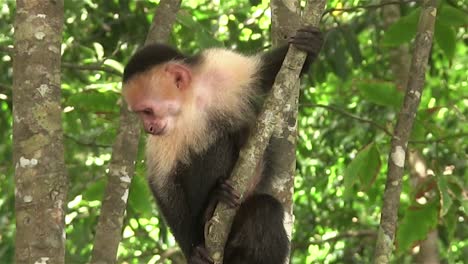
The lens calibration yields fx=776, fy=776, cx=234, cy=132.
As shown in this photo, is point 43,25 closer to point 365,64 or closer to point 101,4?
point 101,4

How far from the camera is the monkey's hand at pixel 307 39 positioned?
279 centimetres

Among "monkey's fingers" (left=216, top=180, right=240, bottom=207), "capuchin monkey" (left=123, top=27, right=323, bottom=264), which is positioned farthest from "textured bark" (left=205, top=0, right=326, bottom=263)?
"capuchin monkey" (left=123, top=27, right=323, bottom=264)

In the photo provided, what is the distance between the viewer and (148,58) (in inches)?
122

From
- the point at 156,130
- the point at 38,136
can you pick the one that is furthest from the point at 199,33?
the point at 38,136

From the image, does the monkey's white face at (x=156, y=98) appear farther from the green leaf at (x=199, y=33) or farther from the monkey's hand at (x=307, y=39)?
the green leaf at (x=199, y=33)

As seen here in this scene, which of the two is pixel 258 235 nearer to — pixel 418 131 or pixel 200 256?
pixel 200 256

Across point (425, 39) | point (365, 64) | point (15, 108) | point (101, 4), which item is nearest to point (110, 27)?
point (101, 4)

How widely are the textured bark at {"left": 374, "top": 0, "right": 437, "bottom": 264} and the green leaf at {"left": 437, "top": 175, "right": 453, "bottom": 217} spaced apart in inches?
8.4

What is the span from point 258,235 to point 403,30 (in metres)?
1.29

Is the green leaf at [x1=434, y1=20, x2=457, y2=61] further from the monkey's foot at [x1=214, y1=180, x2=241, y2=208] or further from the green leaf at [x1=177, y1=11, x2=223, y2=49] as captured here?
the monkey's foot at [x1=214, y1=180, x2=241, y2=208]

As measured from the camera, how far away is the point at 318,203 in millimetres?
6199

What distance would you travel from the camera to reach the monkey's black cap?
10.1 ft

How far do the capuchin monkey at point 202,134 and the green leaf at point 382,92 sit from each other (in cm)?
60

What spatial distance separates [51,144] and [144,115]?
0.75 meters
